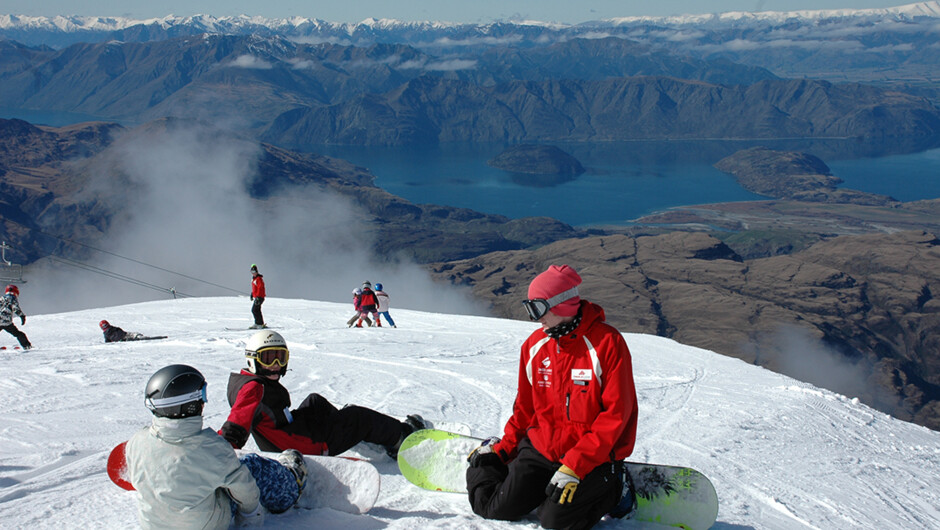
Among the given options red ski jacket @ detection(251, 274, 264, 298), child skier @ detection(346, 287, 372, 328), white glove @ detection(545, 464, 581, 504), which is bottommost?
child skier @ detection(346, 287, 372, 328)

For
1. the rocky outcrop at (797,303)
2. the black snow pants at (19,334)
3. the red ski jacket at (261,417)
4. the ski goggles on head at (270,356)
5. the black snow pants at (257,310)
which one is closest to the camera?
the red ski jacket at (261,417)

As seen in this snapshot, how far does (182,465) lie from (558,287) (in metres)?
2.70

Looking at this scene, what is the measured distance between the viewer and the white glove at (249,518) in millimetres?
4340

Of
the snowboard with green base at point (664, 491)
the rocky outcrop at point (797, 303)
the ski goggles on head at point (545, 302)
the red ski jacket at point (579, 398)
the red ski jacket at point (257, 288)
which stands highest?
the ski goggles on head at point (545, 302)

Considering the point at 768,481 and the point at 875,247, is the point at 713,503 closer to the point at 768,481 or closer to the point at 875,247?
the point at 768,481

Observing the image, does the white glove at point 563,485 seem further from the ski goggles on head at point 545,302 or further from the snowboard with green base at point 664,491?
the ski goggles on head at point 545,302

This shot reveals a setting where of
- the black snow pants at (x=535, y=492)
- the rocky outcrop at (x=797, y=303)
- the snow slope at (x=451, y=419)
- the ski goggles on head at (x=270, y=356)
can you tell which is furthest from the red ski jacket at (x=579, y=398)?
the rocky outcrop at (x=797, y=303)

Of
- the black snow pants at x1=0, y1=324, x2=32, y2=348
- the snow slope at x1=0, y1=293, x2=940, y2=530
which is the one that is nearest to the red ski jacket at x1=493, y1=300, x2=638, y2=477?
the snow slope at x1=0, y1=293, x2=940, y2=530

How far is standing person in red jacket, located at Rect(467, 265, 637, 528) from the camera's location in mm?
4480

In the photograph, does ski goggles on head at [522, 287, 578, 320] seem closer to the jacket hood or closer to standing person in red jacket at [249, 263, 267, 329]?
the jacket hood

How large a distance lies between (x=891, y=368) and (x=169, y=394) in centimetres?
17843

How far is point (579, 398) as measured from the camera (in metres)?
4.66

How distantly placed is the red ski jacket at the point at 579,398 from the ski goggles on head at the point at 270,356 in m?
2.05

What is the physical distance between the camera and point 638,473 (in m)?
5.07
